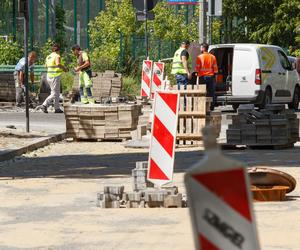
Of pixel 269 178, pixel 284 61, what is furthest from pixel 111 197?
pixel 284 61

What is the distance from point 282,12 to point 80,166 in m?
39.3

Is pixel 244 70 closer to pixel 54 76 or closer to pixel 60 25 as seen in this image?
pixel 54 76

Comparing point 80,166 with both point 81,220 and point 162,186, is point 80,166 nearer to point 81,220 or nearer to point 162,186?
point 162,186

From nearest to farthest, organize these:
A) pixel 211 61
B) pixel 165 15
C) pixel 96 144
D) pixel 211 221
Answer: pixel 211 221, pixel 96 144, pixel 211 61, pixel 165 15

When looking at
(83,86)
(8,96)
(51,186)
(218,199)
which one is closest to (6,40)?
(8,96)

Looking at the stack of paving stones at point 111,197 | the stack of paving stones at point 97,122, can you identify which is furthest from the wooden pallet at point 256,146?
the stack of paving stones at point 111,197

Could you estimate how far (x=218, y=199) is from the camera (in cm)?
352

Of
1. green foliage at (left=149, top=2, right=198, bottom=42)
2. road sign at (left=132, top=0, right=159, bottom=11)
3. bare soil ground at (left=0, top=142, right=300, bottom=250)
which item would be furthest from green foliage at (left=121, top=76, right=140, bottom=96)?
bare soil ground at (left=0, top=142, right=300, bottom=250)

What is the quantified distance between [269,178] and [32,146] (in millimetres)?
8448

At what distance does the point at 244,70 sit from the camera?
31203 mm

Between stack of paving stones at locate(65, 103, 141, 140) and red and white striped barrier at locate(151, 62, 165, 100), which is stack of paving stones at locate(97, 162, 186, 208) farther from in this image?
red and white striped barrier at locate(151, 62, 165, 100)

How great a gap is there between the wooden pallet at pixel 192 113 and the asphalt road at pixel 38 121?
339cm

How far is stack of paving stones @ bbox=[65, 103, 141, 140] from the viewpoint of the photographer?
22234mm

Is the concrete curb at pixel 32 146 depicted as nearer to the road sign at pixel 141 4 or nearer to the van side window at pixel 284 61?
the road sign at pixel 141 4
